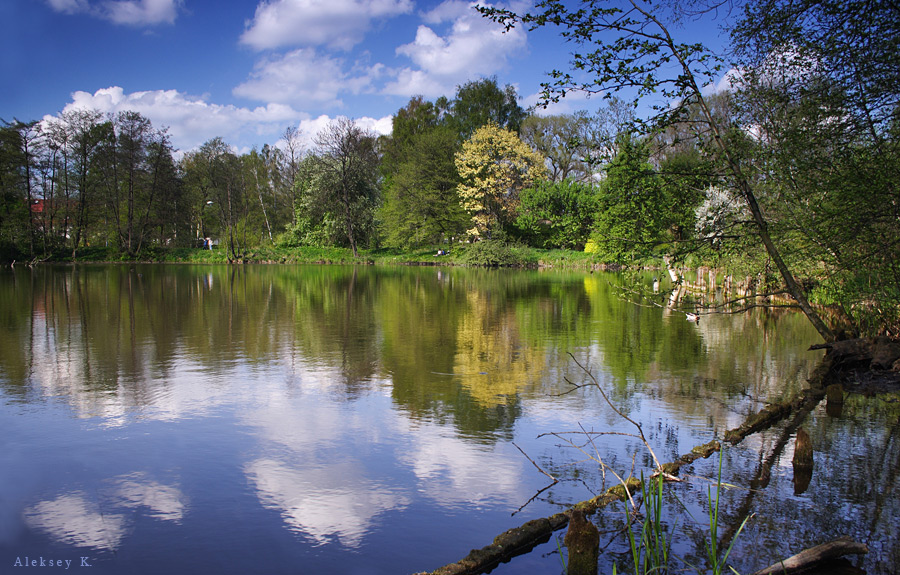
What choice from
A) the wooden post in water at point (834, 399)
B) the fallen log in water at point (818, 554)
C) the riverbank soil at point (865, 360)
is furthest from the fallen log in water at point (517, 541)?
the riverbank soil at point (865, 360)

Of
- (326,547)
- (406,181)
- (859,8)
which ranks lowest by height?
(326,547)

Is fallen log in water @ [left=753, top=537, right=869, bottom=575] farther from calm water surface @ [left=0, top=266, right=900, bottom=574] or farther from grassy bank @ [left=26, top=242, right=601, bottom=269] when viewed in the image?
grassy bank @ [left=26, top=242, right=601, bottom=269]

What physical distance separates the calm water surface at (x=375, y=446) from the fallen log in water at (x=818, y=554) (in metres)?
0.32

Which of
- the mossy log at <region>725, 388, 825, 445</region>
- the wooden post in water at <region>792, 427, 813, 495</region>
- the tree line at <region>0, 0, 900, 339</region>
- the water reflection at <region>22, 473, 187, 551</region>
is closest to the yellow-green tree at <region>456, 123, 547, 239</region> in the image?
the tree line at <region>0, 0, 900, 339</region>

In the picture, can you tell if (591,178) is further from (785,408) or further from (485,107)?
(785,408)

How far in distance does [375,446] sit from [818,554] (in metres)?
4.37

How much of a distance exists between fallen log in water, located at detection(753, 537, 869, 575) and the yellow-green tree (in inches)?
1906

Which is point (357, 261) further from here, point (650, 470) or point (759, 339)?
point (650, 470)

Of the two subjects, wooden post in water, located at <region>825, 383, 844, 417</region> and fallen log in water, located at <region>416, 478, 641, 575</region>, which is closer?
fallen log in water, located at <region>416, 478, 641, 575</region>

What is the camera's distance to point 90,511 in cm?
521

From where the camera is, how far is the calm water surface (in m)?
4.75

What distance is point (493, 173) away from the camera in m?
52.3

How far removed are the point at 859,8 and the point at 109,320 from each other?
58.4 ft

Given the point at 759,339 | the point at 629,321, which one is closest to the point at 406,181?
the point at 629,321
